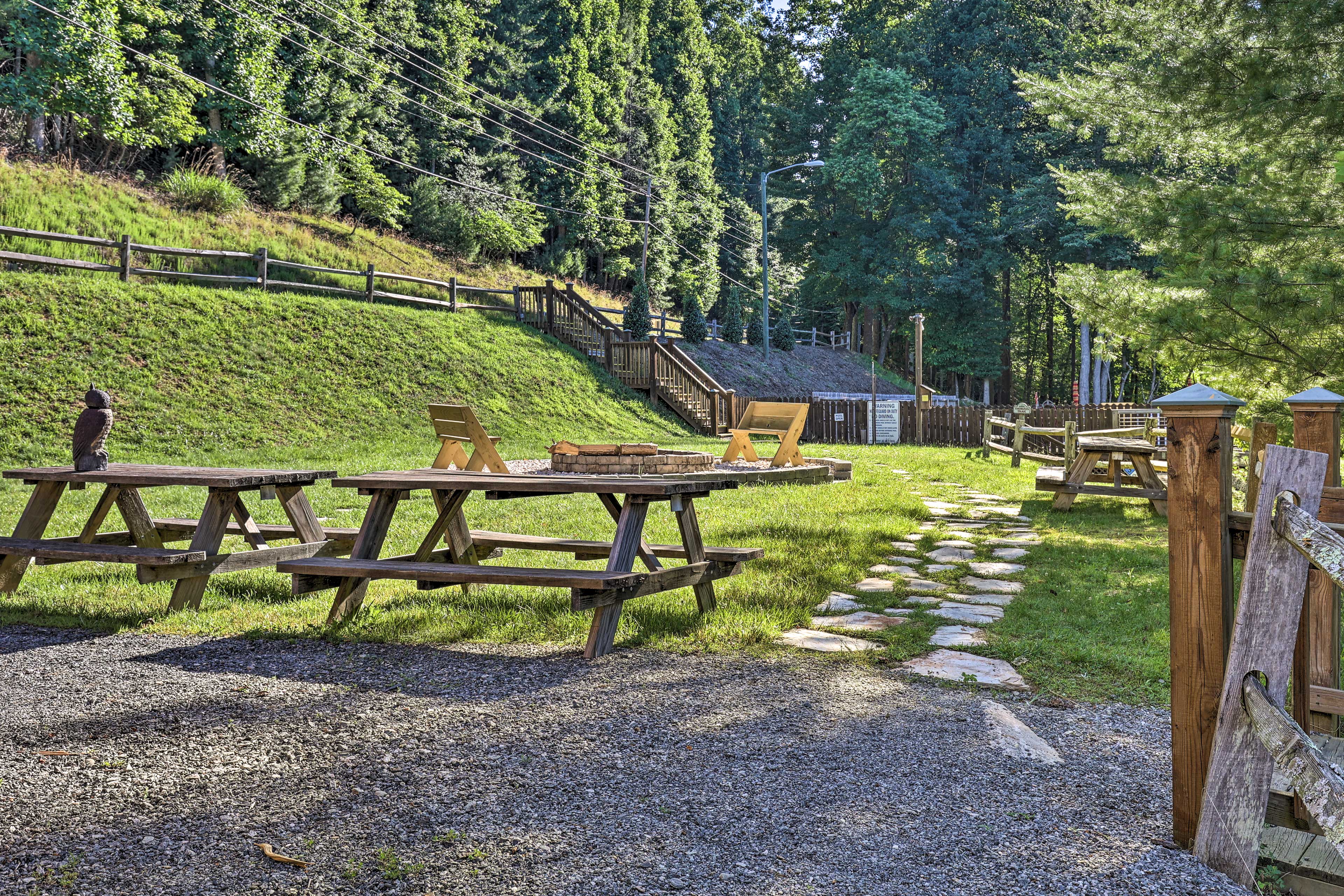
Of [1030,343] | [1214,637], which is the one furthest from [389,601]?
[1030,343]

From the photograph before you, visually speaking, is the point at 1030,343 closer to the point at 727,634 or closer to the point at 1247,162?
the point at 1247,162

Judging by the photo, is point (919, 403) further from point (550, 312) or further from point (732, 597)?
point (732, 597)

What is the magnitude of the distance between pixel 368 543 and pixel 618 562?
156 cm

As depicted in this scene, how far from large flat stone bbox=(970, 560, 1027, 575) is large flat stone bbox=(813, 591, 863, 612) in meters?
1.43

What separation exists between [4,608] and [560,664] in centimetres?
357

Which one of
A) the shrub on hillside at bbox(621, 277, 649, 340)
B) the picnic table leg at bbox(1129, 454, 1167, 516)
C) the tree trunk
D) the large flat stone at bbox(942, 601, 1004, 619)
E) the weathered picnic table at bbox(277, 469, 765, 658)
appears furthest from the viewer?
the tree trunk

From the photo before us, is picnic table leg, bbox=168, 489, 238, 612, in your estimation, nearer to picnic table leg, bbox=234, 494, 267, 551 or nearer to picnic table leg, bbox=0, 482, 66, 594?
picnic table leg, bbox=234, 494, 267, 551

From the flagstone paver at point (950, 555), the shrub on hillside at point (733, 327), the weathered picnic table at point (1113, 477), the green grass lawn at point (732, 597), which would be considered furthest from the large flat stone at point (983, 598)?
the shrub on hillside at point (733, 327)

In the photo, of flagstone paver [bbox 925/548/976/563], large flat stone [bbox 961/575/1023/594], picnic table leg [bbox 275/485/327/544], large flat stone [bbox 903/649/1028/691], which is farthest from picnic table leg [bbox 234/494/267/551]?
flagstone paver [bbox 925/548/976/563]

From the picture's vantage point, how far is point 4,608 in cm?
537

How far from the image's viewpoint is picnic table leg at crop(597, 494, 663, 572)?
4.95m

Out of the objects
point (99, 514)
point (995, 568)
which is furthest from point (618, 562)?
point (995, 568)

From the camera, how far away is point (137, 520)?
5.62 metres

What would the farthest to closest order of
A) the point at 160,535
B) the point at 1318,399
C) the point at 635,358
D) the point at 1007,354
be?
the point at 1007,354 → the point at 635,358 → the point at 160,535 → the point at 1318,399
